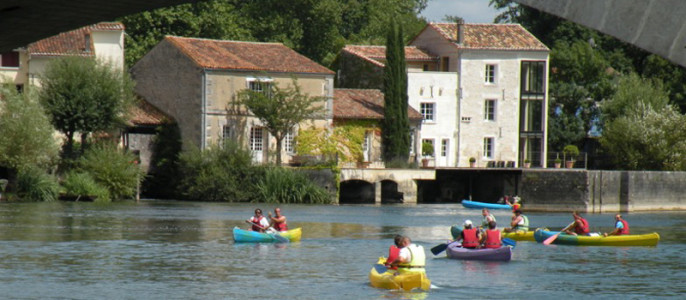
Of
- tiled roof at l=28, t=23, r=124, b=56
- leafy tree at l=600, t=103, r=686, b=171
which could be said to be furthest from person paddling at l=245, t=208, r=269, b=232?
leafy tree at l=600, t=103, r=686, b=171

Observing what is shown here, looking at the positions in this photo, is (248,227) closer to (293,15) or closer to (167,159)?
(167,159)

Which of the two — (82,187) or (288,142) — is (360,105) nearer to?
(288,142)

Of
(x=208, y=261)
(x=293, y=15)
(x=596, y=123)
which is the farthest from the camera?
(x=293, y=15)

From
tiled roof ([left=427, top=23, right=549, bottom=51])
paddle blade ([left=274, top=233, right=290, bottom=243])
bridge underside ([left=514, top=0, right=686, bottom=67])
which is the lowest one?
paddle blade ([left=274, top=233, right=290, bottom=243])

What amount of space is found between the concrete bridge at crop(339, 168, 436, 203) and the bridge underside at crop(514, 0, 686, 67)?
190ft

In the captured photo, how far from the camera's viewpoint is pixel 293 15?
89438 mm

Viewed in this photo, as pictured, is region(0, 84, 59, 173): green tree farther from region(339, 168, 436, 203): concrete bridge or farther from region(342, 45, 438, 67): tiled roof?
region(342, 45, 438, 67): tiled roof

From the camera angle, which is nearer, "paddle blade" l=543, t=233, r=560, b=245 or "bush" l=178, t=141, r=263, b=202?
"paddle blade" l=543, t=233, r=560, b=245

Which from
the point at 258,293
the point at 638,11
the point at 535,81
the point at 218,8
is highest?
the point at 218,8

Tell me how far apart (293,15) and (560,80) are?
22.5 meters

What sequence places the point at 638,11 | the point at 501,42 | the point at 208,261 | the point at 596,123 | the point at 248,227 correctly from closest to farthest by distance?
the point at 638,11 → the point at 208,261 → the point at 248,227 → the point at 501,42 → the point at 596,123

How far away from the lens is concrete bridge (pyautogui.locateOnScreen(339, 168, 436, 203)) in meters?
63.3

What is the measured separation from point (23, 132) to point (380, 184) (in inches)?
813

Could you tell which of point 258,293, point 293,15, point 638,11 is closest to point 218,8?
point 293,15
